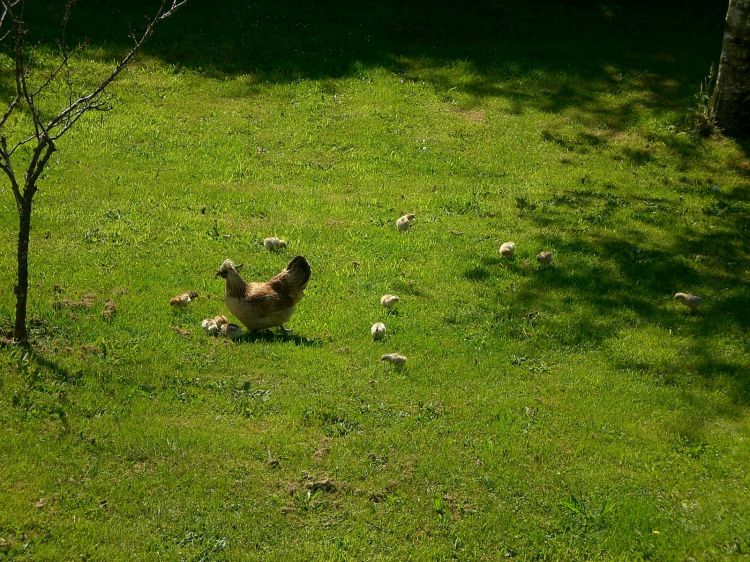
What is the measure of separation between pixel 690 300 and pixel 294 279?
5217mm

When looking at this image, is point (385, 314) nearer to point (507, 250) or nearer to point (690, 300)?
point (507, 250)

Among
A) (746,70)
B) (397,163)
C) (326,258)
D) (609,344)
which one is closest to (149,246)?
(326,258)

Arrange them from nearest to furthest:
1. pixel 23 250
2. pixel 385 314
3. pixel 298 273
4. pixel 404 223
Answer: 1. pixel 23 250
2. pixel 298 273
3. pixel 385 314
4. pixel 404 223

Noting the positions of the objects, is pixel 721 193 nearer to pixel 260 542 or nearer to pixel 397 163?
pixel 397 163

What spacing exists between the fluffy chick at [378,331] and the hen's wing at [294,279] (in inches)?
37.8

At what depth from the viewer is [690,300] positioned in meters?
11.8

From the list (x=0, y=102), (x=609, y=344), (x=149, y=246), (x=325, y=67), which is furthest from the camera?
(x=325, y=67)

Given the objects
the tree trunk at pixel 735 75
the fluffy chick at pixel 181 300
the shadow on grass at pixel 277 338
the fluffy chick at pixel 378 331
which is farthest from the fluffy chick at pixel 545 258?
the tree trunk at pixel 735 75

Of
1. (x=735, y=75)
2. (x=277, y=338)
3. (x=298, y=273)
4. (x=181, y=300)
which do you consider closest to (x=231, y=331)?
(x=277, y=338)

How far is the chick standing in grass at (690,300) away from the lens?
11.8 metres

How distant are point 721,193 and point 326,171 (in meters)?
6.95

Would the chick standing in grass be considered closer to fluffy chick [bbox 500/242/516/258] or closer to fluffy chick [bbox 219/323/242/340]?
fluffy chick [bbox 500/242/516/258]

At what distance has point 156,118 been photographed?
57.5 feet

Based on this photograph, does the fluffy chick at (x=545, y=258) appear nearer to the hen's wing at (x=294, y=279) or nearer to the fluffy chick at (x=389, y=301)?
the fluffy chick at (x=389, y=301)
